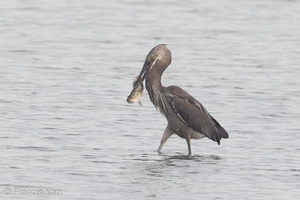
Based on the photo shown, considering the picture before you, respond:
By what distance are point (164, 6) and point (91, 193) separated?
18332 mm

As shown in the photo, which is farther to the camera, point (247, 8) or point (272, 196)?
point (247, 8)

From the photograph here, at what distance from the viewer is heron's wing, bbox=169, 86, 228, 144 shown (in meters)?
12.2

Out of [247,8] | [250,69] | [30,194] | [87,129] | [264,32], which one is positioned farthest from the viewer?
[247,8]

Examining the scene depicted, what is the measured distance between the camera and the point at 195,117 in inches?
480

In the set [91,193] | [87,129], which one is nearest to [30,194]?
Answer: [91,193]

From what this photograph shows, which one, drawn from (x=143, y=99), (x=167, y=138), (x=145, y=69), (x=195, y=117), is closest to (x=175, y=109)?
(x=195, y=117)

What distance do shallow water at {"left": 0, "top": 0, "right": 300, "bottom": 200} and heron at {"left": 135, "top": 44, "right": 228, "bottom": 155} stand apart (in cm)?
25

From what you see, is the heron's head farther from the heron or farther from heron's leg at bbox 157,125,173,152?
heron's leg at bbox 157,125,173,152

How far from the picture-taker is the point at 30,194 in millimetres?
9688

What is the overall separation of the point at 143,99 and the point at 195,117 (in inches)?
172

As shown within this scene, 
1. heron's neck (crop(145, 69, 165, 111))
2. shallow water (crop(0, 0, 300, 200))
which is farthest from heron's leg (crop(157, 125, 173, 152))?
heron's neck (crop(145, 69, 165, 111))

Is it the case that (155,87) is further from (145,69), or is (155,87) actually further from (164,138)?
(164,138)

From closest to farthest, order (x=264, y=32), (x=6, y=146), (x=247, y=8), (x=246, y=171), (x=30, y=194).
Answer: (x=30, y=194) < (x=246, y=171) < (x=6, y=146) < (x=264, y=32) < (x=247, y=8)

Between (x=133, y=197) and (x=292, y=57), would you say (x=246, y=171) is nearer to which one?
(x=133, y=197)
